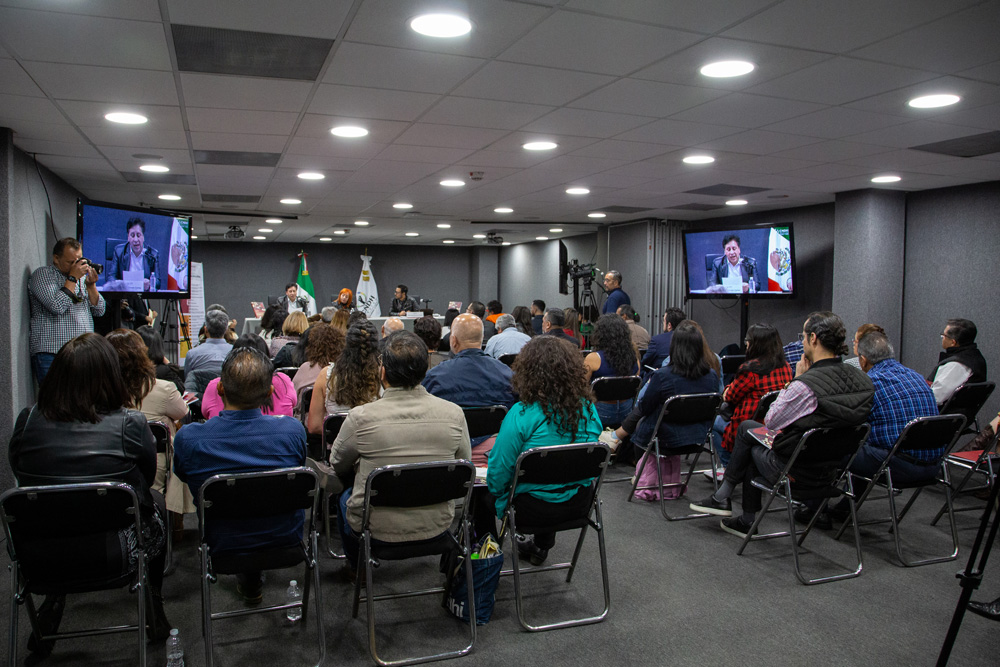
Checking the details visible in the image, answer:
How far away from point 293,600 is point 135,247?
4030 millimetres

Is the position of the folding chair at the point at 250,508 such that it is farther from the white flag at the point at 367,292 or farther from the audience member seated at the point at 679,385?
the white flag at the point at 367,292

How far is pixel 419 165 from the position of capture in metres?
5.80

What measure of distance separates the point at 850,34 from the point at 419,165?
12.4 feet

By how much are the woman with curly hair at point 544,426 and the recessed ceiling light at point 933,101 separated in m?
2.42

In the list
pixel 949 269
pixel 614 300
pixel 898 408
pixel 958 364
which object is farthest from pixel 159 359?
pixel 949 269

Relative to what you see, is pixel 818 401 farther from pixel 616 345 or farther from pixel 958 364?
pixel 958 364

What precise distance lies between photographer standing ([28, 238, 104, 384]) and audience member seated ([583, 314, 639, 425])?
374cm

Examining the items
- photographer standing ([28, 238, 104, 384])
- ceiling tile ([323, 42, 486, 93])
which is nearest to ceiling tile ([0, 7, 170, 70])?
ceiling tile ([323, 42, 486, 93])

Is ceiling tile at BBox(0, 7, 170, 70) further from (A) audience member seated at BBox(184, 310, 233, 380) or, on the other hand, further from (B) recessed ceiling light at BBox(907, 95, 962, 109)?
(B) recessed ceiling light at BBox(907, 95, 962, 109)

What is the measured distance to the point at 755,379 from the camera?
14.4ft

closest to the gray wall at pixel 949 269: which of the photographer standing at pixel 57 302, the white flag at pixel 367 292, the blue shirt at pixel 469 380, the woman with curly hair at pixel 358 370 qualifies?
the blue shirt at pixel 469 380

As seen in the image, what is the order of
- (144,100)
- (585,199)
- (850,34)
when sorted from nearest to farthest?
(850,34) → (144,100) → (585,199)

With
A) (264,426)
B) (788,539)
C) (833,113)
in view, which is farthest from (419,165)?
(788,539)

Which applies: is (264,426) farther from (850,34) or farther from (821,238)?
(821,238)
